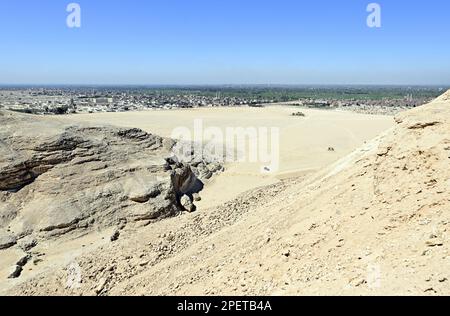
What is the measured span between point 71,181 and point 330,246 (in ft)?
32.7

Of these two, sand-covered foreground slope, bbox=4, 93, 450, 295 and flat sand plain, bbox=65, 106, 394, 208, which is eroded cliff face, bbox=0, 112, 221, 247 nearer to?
sand-covered foreground slope, bbox=4, 93, 450, 295

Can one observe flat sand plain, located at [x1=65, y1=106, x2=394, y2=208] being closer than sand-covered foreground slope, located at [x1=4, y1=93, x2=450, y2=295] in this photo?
No

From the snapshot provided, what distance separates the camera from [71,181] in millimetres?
14875

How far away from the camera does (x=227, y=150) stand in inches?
1142

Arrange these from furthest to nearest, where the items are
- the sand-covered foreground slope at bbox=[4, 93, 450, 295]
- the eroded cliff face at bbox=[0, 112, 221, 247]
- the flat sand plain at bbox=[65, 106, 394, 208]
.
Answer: the flat sand plain at bbox=[65, 106, 394, 208], the eroded cliff face at bbox=[0, 112, 221, 247], the sand-covered foreground slope at bbox=[4, 93, 450, 295]

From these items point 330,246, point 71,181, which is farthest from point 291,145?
point 330,246

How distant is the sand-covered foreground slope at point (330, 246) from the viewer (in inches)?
280

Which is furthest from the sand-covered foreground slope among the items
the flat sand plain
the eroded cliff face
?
the flat sand plain

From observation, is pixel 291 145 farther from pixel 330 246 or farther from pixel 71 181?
pixel 330 246

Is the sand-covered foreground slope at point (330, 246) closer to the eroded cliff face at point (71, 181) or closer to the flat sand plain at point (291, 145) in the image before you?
the eroded cliff face at point (71, 181)

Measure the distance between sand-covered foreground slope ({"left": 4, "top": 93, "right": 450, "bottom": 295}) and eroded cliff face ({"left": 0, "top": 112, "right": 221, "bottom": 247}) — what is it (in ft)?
6.27

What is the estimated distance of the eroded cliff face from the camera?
13.7 m

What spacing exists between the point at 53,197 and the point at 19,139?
2893 millimetres

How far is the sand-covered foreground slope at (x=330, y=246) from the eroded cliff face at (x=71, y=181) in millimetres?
1911
